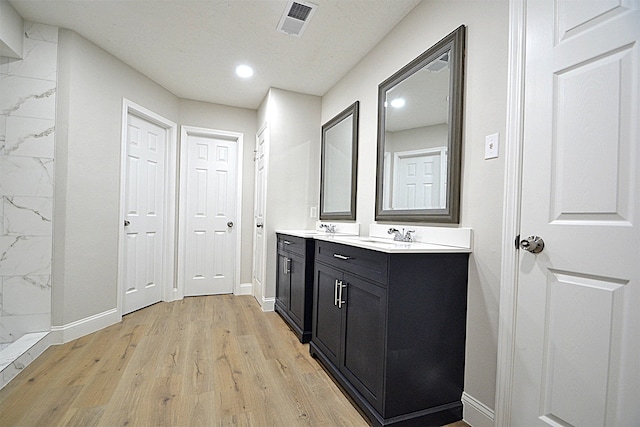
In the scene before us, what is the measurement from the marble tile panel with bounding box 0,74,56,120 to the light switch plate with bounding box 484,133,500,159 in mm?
3044

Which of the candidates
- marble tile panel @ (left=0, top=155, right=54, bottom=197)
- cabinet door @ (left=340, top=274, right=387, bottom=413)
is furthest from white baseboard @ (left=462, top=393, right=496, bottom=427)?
marble tile panel @ (left=0, top=155, right=54, bottom=197)

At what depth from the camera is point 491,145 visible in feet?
4.81

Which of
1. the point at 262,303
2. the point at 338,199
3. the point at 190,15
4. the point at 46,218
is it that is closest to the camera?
the point at 190,15

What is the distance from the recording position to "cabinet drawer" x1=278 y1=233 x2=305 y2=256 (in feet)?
8.56

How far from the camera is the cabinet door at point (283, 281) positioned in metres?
2.92

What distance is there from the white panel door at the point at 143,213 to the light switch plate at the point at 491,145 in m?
3.16

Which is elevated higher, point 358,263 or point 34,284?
point 358,263

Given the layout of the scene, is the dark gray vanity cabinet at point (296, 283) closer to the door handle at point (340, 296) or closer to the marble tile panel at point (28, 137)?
the door handle at point (340, 296)

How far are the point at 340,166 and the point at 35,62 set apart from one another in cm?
257

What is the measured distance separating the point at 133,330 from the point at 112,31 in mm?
2511

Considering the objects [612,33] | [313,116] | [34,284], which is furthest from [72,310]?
[612,33]

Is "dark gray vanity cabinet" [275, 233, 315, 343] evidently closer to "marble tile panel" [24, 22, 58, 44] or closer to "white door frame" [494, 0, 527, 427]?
"white door frame" [494, 0, 527, 427]

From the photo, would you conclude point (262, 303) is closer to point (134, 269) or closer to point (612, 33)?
point (134, 269)

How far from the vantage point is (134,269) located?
320 cm
